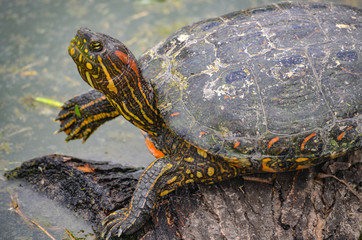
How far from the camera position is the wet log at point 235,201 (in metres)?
2.64

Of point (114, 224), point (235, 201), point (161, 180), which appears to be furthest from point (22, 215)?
point (235, 201)

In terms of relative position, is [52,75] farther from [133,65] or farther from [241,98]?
[241,98]

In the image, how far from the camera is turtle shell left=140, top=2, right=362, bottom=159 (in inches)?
107

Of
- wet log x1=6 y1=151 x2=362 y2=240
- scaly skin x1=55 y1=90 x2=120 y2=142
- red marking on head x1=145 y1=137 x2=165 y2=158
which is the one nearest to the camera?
wet log x1=6 y1=151 x2=362 y2=240

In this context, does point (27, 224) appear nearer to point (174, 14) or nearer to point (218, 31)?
point (218, 31)

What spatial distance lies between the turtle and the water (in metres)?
0.82

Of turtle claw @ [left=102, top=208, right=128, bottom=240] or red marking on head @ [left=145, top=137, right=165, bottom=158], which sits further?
red marking on head @ [left=145, top=137, right=165, bottom=158]

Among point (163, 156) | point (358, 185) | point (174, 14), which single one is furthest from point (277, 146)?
point (174, 14)

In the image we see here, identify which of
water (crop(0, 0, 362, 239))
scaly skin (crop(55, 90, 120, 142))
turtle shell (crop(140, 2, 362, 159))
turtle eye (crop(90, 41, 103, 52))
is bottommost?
water (crop(0, 0, 362, 239))

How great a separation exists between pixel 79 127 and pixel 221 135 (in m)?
1.59

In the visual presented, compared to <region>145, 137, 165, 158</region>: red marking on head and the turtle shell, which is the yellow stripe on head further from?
<region>145, 137, 165, 158</region>: red marking on head

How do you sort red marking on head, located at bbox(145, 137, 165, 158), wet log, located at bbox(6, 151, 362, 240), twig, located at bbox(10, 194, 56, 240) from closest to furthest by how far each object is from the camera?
wet log, located at bbox(6, 151, 362, 240)
twig, located at bbox(10, 194, 56, 240)
red marking on head, located at bbox(145, 137, 165, 158)

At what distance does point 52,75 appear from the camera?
16.5 ft

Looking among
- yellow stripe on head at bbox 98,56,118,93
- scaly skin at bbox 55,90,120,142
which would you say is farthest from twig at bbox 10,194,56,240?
yellow stripe on head at bbox 98,56,118,93
